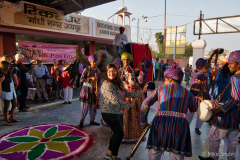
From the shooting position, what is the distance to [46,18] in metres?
8.12

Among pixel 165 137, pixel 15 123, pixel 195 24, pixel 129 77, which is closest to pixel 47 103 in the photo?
pixel 15 123

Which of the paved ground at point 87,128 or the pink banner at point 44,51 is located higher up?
the pink banner at point 44,51

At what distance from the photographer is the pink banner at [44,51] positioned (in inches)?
359

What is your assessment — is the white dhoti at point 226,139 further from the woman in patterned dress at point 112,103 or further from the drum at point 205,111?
the woman in patterned dress at point 112,103

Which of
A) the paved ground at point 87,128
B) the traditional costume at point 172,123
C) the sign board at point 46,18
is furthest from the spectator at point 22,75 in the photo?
the traditional costume at point 172,123

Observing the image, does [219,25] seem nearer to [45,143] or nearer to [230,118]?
[230,118]

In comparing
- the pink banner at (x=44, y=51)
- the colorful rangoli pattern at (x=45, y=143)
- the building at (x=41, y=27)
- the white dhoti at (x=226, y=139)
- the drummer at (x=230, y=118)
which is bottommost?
the colorful rangoli pattern at (x=45, y=143)

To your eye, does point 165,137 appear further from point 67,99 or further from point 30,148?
point 67,99

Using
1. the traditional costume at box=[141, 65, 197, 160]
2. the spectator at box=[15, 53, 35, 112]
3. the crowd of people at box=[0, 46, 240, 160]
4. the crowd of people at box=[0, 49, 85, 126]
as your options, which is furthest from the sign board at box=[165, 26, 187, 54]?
the traditional costume at box=[141, 65, 197, 160]

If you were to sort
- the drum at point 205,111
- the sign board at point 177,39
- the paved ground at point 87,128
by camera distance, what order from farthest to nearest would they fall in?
the sign board at point 177,39
the paved ground at point 87,128
the drum at point 205,111

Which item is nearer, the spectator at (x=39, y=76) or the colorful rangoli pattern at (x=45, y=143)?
the colorful rangoli pattern at (x=45, y=143)

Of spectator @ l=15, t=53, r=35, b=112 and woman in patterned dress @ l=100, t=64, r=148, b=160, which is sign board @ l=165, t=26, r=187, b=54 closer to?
spectator @ l=15, t=53, r=35, b=112

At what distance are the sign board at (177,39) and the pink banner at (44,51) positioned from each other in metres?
17.2

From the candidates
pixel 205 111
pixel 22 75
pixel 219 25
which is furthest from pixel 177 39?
pixel 205 111
